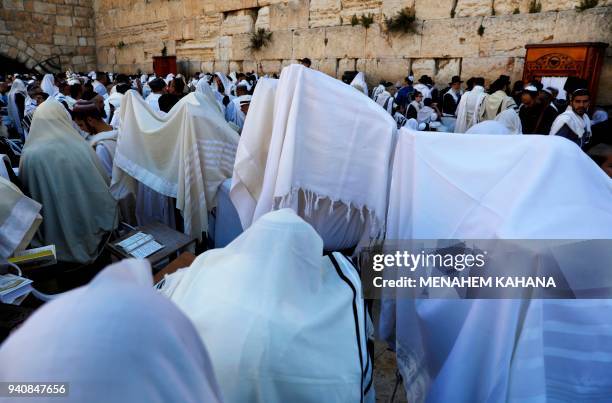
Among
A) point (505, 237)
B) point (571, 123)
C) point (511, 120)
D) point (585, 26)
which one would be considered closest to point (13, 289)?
point (505, 237)

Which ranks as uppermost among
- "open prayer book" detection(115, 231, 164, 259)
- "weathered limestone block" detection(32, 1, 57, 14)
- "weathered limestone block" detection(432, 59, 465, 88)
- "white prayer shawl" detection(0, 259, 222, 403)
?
"weathered limestone block" detection(32, 1, 57, 14)

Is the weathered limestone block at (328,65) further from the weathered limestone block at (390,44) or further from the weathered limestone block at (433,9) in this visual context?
the weathered limestone block at (433,9)

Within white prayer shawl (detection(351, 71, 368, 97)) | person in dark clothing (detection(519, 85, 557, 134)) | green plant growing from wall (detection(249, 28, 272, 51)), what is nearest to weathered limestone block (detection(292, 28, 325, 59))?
green plant growing from wall (detection(249, 28, 272, 51))

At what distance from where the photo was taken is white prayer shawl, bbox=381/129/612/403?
1523 mm

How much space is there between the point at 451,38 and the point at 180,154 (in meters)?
8.85

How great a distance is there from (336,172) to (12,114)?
9.28 metres

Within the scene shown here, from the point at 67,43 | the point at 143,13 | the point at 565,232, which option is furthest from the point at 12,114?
the point at 67,43

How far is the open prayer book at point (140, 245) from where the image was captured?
9.36 ft

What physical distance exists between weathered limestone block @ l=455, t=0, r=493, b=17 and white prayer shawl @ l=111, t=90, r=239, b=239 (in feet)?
27.4

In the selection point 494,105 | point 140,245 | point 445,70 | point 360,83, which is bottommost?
point 140,245

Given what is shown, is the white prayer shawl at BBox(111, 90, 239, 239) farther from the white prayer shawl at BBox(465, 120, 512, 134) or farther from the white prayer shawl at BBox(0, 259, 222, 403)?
the white prayer shawl at BBox(0, 259, 222, 403)

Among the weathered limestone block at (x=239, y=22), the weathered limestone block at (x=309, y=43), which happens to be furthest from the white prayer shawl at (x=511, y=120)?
the weathered limestone block at (x=239, y=22)

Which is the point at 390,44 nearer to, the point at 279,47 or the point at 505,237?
the point at 279,47

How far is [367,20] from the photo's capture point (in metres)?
11.2
